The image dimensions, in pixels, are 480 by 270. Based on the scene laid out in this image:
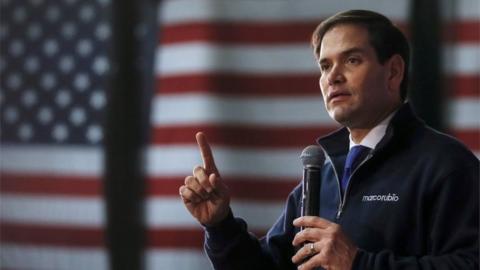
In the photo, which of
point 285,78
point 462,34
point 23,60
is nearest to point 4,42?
point 23,60

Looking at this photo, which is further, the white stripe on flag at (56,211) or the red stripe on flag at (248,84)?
the white stripe on flag at (56,211)

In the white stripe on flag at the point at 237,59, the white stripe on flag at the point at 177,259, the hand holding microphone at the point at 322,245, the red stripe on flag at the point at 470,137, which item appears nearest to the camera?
the hand holding microphone at the point at 322,245

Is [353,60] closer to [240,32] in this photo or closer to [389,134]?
[389,134]

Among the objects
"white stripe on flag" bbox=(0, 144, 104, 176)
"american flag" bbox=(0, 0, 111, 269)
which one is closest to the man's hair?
"american flag" bbox=(0, 0, 111, 269)

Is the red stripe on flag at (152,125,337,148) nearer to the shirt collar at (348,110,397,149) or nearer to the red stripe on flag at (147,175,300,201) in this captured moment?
the red stripe on flag at (147,175,300,201)

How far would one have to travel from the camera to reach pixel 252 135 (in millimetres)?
2570

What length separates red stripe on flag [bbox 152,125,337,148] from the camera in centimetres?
256

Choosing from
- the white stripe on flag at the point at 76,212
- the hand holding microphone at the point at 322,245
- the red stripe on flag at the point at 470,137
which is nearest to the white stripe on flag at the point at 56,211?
the white stripe on flag at the point at 76,212

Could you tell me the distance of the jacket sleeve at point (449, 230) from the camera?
1.00 meters

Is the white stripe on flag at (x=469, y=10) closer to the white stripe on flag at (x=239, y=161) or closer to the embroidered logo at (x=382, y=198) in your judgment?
the white stripe on flag at (x=239, y=161)

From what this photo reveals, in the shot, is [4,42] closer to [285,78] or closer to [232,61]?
[232,61]

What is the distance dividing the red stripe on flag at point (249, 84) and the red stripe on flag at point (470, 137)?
19.4 inches

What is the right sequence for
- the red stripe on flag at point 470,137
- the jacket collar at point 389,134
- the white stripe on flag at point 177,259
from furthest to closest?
the white stripe on flag at point 177,259 < the red stripe on flag at point 470,137 < the jacket collar at point 389,134

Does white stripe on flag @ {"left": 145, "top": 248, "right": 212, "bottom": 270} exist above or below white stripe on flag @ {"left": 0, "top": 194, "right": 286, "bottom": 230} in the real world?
below
